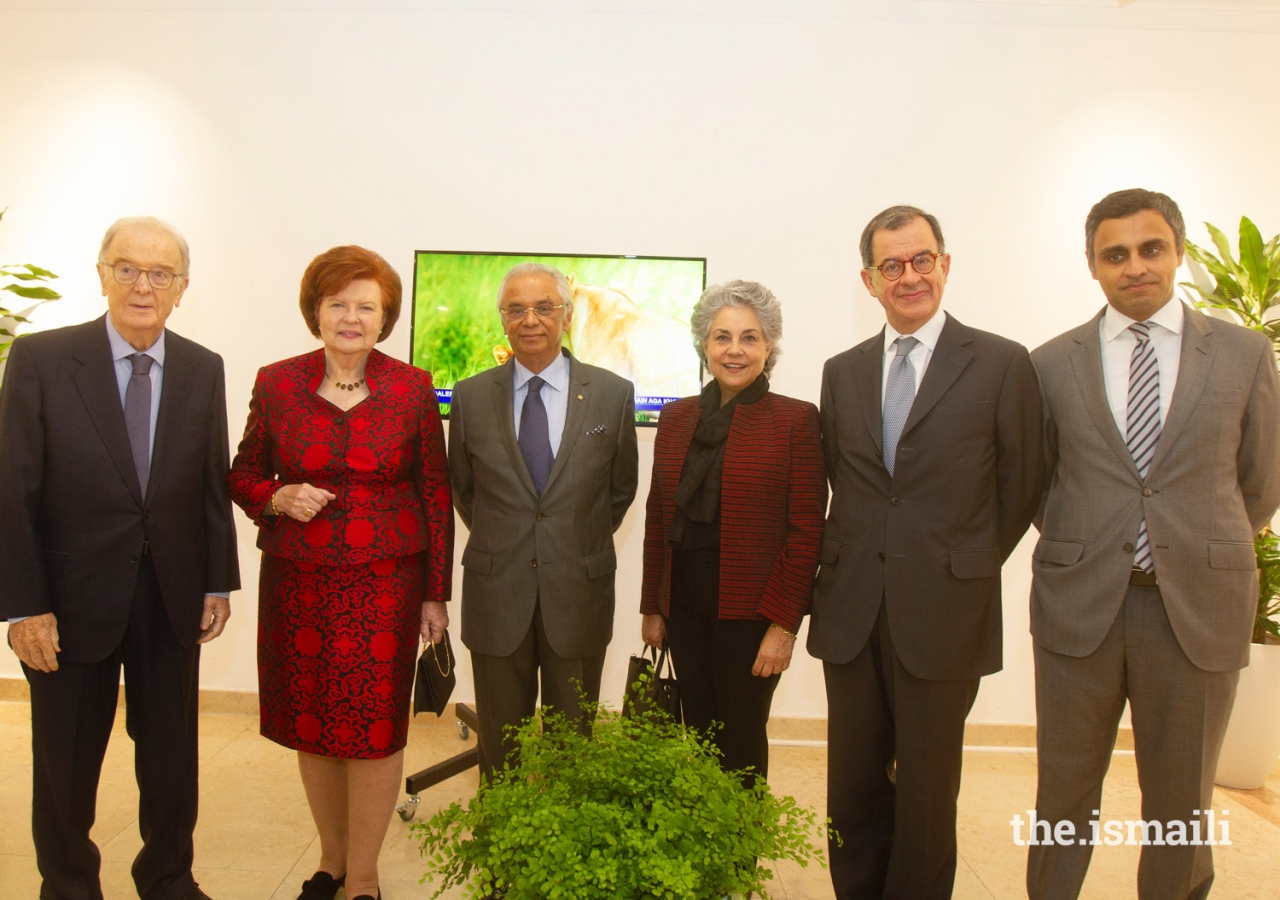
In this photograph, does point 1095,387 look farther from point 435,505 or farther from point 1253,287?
point 1253,287

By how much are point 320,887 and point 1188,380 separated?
268 cm

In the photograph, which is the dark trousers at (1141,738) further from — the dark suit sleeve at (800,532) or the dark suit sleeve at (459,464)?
the dark suit sleeve at (459,464)

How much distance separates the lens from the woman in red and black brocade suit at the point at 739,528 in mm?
2125

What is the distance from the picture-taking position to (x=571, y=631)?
7.30 ft

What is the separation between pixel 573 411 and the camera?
2.28 m

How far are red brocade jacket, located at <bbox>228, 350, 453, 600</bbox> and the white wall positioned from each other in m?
1.67

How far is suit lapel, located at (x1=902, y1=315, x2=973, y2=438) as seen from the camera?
1.94 metres

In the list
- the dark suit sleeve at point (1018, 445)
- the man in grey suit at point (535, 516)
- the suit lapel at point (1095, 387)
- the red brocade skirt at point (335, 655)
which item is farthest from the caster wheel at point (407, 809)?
the suit lapel at point (1095, 387)

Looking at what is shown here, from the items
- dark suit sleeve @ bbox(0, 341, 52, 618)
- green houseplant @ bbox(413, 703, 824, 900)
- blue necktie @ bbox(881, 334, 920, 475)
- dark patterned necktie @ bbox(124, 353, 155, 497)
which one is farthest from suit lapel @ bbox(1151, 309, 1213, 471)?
dark suit sleeve @ bbox(0, 341, 52, 618)

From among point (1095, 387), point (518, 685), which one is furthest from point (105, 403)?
point (1095, 387)

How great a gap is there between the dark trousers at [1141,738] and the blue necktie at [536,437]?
1425mm

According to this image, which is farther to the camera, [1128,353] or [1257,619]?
[1257,619]

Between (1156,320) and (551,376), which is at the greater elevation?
(1156,320)

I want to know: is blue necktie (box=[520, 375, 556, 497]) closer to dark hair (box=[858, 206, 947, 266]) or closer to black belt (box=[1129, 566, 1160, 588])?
dark hair (box=[858, 206, 947, 266])
